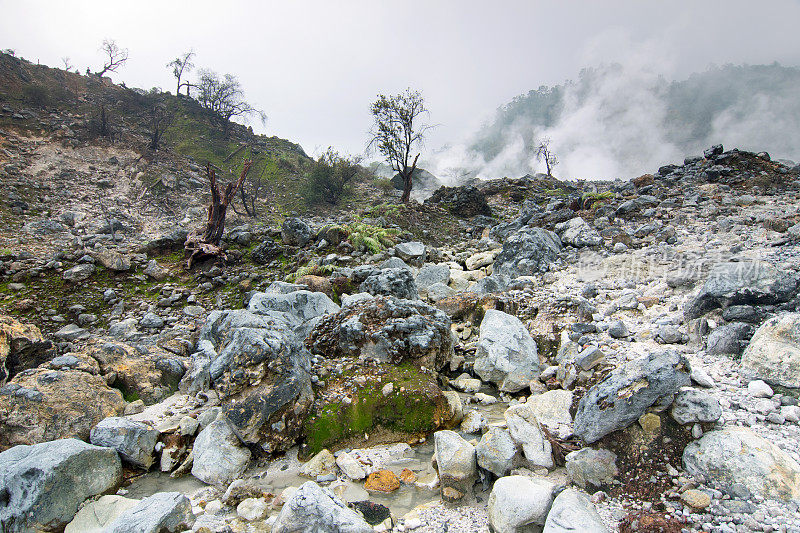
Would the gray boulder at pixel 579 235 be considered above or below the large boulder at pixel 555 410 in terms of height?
above

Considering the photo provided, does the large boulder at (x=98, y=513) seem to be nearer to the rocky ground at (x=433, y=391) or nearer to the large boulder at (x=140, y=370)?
the rocky ground at (x=433, y=391)

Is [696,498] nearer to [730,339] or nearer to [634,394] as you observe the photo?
[634,394]

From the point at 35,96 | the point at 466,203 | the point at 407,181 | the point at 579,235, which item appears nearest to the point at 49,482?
the point at 579,235

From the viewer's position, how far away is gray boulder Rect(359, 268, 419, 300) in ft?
26.3

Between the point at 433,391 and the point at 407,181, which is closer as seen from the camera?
the point at 433,391

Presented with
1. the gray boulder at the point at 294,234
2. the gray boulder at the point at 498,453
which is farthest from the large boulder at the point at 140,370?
the gray boulder at the point at 294,234

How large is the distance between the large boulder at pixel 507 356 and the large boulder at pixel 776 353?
91.4 inches

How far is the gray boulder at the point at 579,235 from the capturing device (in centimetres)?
950

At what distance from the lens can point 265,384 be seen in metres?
4.18

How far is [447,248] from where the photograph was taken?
14.1 meters

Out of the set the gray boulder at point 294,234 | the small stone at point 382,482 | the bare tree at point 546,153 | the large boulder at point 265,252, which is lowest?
the small stone at point 382,482

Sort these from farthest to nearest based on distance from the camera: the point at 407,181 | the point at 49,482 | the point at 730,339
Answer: the point at 407,181, the point at 730,339, the point at 49,482

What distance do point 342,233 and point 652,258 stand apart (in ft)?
29.1

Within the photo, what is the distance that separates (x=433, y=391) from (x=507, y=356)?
4.74ft
